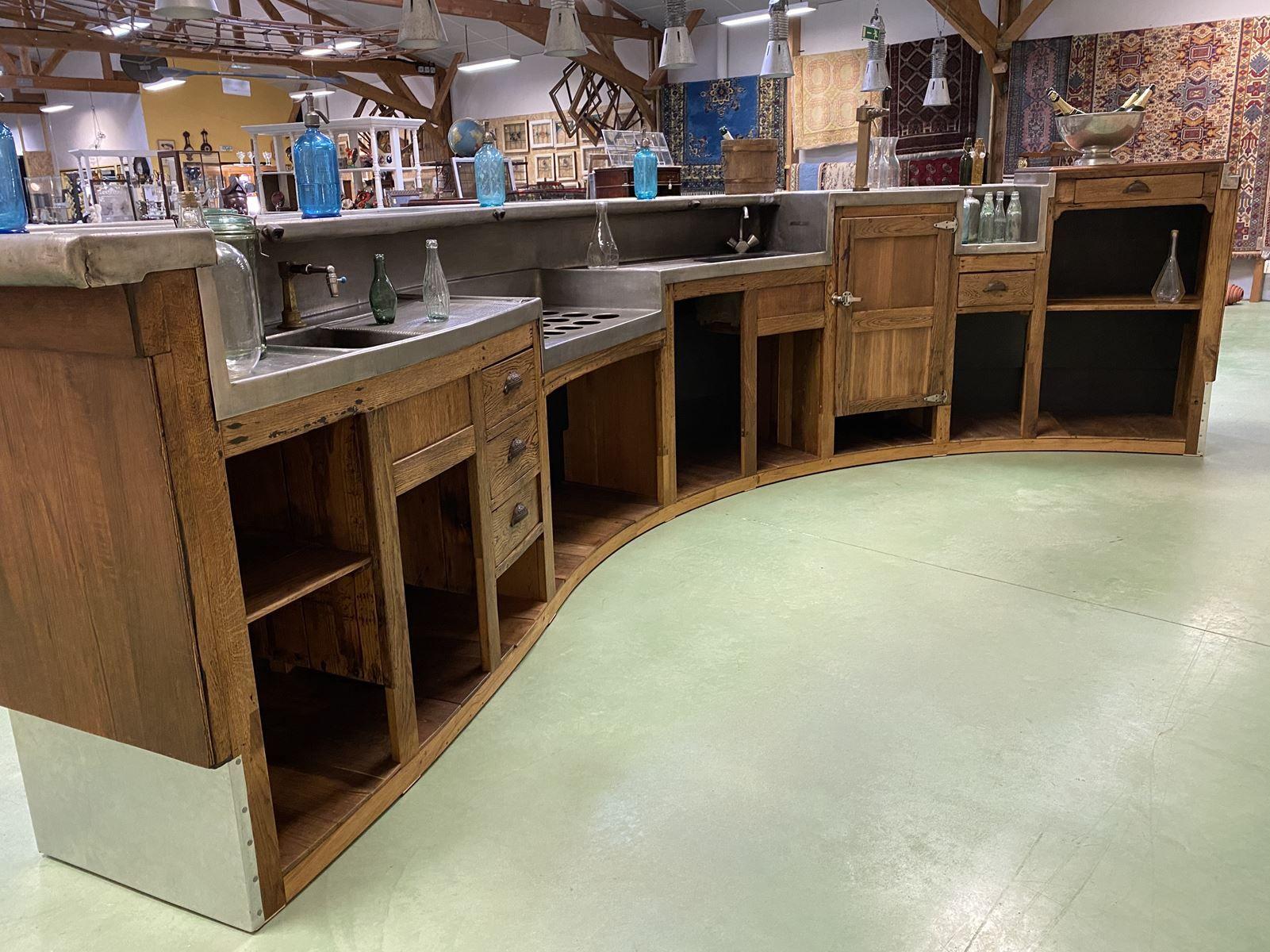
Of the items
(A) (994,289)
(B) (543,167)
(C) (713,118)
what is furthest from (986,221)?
(B) (543,167)

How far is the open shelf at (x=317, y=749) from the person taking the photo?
1922 mm

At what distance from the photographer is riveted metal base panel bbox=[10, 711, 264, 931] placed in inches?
66.0

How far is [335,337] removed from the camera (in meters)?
2.45

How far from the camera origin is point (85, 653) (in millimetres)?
1691

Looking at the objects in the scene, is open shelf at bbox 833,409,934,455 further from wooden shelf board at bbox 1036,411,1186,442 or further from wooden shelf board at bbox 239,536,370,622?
wooden shelf board at bbox 239,536,370,622

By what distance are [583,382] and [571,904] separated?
2.42m

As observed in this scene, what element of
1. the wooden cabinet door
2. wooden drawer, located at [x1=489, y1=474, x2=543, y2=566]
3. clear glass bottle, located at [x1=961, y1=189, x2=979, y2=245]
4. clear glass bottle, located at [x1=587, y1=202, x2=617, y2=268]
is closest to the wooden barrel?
the wooden cabinet door

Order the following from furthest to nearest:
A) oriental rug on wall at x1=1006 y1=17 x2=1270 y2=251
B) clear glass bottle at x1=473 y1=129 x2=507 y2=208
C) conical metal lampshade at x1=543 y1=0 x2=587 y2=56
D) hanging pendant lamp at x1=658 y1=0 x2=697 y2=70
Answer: oriental rug on wall at x1=1006 y1=17 x2=1270 y2=251 → hanging pendant lamp at x1=658 y1=0 x2=697 y2=70 → conical metal lampshade at x1=543 y1=0 x2=587 y2=56 → clear glass bottle at x1=473 y1=129 x2=507 y2=208

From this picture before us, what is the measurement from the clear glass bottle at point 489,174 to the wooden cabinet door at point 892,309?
1.51 meters

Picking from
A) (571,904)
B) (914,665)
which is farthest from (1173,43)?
(571,904)

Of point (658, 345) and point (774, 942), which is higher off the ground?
point (658, 345)

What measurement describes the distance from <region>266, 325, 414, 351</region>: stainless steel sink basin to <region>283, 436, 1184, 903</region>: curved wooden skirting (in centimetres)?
89

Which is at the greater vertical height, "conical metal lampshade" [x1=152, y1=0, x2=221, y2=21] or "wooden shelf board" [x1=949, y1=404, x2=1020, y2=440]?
"conical metal lampshade" [x1=152, y1=0, x2=221, y2=21]

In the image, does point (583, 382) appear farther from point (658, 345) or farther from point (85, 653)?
point (85, 653)
